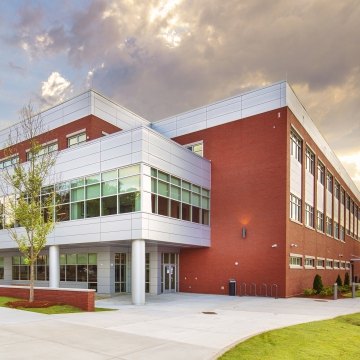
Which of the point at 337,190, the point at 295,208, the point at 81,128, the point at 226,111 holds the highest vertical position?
the point at 226,111

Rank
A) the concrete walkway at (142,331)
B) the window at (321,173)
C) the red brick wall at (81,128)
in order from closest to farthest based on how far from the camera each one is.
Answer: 1. the concrete walkway at (142,331)
2. the red brick wall at (81,128)
3. the window at (321,173)

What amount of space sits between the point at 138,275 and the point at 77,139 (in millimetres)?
15602

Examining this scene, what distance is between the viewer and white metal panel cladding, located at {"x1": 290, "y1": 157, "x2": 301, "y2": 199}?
29859 mm

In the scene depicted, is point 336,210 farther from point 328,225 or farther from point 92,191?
point 92,191

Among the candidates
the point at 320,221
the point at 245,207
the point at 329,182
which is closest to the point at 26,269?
the point at 245,207

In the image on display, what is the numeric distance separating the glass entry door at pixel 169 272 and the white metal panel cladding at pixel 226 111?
412 inches

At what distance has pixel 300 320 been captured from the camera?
1602 cm

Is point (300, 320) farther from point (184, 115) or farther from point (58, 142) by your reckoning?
point (58, 142)

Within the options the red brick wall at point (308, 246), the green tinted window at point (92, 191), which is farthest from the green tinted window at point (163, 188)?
the red brick wall at point (308, 246)

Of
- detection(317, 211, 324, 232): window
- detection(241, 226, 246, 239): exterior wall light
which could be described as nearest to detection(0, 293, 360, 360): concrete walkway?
detection(241, 226, 246, 239): exterior wall light

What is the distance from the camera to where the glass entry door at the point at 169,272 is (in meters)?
30.9

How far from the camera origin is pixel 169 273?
31.5 meters

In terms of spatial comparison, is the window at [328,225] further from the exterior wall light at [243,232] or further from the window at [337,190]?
the exterior wall light at [243,232]

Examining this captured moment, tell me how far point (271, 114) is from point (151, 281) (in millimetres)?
15331
